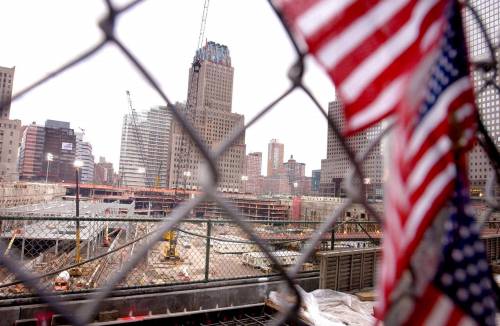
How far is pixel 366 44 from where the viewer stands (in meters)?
0.77

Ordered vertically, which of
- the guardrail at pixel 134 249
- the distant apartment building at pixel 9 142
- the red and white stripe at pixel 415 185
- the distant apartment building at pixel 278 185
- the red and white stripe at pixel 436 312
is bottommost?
the guardrail at pixel 134 249

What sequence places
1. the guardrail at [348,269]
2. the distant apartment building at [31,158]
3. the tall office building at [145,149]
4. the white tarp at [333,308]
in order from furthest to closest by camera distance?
the distant apartment building at [31,158], the tall office building at [145,149], the guardrail at [348,269], the white tarp at [333,308]

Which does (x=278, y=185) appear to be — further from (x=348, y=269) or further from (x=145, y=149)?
(x=348, y=269)

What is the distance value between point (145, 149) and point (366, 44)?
181 m

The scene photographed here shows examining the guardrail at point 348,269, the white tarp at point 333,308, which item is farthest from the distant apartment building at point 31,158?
the white tarp at point 333,308

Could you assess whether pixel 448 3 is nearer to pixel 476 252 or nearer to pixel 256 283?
pixel 476 252

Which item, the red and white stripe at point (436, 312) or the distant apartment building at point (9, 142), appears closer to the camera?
the red and white stripe at point (436, 312)

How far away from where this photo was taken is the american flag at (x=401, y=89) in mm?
719

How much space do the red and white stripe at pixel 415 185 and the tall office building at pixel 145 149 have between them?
159667mm

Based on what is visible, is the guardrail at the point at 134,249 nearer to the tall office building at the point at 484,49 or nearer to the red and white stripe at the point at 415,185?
the red and white stripe at the point at 415,185

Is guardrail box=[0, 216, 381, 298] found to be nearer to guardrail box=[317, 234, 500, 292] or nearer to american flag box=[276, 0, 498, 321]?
american flag box=[276, 0, 498, 321]

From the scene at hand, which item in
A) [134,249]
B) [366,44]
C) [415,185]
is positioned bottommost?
[134,249]

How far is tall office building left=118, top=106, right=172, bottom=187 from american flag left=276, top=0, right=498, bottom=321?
524ft

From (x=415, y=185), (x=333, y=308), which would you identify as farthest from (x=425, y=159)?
(x=333, y=308)
